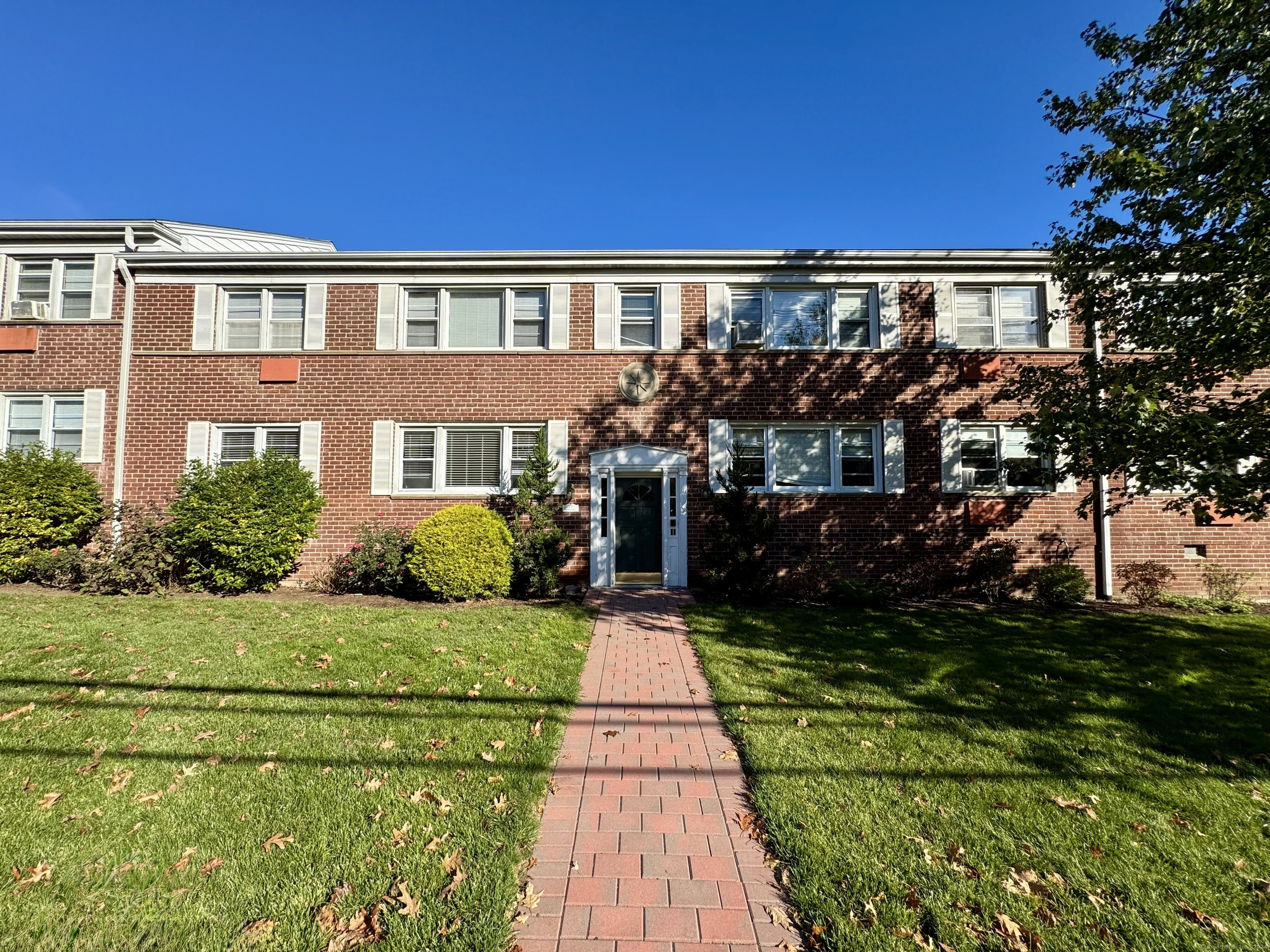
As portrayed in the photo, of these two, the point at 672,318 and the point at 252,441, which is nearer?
the point at 672,318

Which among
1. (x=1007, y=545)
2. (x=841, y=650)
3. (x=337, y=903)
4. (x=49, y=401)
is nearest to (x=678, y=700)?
(x=841, y=650)

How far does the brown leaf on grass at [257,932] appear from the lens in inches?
88.3

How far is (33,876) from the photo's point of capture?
2605 mm

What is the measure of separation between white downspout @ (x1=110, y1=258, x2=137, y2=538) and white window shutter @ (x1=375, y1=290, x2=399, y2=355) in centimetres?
480

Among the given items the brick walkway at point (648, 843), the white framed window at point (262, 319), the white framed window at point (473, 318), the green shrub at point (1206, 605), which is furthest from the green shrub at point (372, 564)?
the green shrub at point (1206, 605)

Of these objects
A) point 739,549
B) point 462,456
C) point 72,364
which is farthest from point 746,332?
point 72,364

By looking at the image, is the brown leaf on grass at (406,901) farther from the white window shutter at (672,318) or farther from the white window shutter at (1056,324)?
the white window shutter at (1056,324)

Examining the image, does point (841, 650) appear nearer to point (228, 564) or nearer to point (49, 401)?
point (228, 564)

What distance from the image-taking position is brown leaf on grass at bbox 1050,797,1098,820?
3.26m

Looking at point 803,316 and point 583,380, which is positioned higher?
point 803,316

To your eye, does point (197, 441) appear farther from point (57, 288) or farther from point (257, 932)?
point (257, 932)

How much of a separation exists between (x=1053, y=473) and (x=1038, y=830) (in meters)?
6.52

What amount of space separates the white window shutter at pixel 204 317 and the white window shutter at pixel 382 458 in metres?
3.82

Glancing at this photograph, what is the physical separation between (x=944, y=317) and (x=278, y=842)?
12305mm
